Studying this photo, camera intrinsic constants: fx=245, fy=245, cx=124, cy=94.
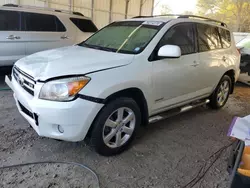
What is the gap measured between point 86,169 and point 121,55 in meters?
1.40

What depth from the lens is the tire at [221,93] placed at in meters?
4.66

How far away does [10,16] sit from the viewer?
17.4 ft

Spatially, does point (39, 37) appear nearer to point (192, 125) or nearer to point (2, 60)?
point (2, 60)

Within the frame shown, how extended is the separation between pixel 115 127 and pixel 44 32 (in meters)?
3.96

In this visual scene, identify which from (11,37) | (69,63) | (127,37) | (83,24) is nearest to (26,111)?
(69,63)

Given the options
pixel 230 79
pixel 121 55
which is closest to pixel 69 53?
pixel 121 55

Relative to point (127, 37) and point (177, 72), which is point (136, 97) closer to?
point (177, 72)

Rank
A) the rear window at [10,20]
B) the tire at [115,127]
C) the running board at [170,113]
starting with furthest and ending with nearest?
the rear window at [10,20], the running board at [170,113], the tire at [115,127]

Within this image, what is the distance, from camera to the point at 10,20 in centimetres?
532

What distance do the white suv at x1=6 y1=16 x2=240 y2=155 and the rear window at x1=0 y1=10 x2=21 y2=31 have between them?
239 centimetres

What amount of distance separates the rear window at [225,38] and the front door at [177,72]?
1050 millimetres

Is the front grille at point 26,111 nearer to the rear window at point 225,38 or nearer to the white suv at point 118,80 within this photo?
the white suv at point 118,80

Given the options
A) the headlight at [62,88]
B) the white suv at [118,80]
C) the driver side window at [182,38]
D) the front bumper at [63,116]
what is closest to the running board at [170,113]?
the white suv at [118,80]

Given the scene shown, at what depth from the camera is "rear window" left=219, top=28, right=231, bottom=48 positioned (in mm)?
4621
